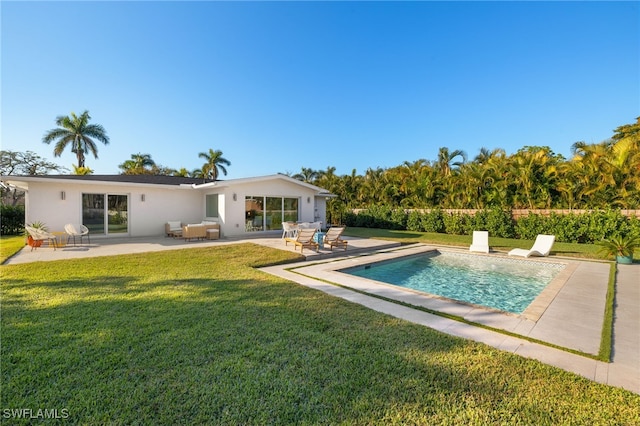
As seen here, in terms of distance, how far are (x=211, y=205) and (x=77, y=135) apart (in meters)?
24.0

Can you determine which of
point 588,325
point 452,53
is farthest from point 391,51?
point 588,325

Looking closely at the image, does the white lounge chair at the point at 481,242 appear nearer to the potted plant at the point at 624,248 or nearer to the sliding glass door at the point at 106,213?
the potted plant at the point at 624,248

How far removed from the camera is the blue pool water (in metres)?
7.75

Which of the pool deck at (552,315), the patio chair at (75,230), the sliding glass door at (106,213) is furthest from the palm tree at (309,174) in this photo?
the pool deck at (552,315)

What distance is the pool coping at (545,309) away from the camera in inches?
178

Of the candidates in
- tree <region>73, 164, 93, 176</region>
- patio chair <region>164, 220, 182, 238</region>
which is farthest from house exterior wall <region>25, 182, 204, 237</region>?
tree <region>73, 164, 93, 176</region>

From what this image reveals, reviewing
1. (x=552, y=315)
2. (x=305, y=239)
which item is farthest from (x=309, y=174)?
(x=552, y=315)

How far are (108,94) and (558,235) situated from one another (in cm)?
2587

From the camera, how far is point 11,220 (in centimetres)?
1823

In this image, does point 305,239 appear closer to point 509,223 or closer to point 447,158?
point 509,223

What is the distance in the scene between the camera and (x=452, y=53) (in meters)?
18.1

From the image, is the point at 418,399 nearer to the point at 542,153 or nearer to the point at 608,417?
the point at 608,417

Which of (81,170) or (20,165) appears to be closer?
(81,170)

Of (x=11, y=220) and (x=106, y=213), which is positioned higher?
(x=106, y=213)
